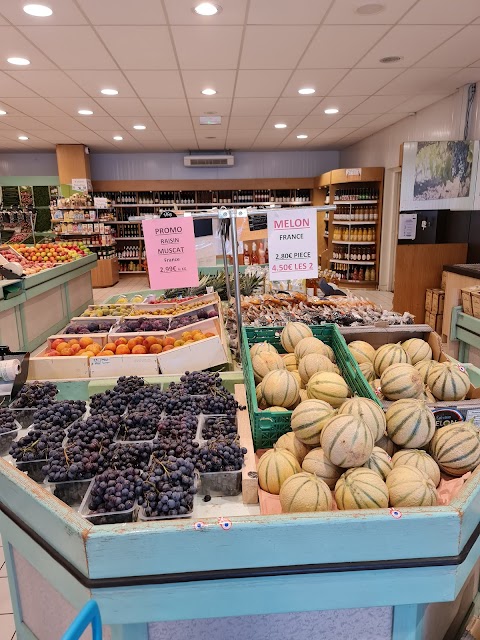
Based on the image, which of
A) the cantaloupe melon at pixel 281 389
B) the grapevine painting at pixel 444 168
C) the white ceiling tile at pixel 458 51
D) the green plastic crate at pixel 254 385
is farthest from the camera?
the grapevine painting at pixel 444 168

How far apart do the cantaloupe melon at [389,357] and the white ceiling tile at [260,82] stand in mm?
4705

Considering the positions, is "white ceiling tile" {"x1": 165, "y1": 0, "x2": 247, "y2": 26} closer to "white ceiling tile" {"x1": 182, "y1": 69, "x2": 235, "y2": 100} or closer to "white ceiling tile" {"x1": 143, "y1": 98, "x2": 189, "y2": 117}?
"white ceiling tile" {"x1": 182, "y1": 69, "x2": 235, "y2": 100}

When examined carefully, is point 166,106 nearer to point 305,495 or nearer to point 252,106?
point 252,106

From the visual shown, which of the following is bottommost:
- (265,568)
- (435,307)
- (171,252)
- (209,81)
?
(435,307)

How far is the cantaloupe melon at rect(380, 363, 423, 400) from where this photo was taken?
5.44ft

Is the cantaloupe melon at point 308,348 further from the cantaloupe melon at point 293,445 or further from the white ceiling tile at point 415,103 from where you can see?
the white ceiling tile at point 415,103

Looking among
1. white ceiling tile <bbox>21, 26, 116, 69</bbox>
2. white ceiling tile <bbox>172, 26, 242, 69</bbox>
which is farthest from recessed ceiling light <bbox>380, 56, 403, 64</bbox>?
white ceiling tile <bbox>21, 26, 116, 69</bbox>

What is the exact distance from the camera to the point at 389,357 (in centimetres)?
191

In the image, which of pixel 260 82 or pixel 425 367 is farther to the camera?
pixel 260 82

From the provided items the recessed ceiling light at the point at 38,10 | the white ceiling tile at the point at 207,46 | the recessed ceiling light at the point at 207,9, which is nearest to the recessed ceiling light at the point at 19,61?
the recessed ceiling light at the point at 38,10

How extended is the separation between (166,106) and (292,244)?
6.15 meters

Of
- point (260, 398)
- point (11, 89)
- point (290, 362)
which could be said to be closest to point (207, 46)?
point (11, 89)

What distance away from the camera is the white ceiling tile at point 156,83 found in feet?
18.4

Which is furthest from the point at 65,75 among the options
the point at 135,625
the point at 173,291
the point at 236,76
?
the point at 135,625
